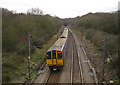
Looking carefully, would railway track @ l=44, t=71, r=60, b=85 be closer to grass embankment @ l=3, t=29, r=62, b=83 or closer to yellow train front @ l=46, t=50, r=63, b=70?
yellow train front @ l=46, t=50, r=63, b=70

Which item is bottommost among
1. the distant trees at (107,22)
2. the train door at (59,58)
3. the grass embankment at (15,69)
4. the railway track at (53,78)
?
the railway track at (53,78)

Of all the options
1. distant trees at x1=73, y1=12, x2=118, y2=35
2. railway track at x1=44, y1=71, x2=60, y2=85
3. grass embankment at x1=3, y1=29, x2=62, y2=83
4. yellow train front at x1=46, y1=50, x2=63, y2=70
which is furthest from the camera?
distant trees at x1=73, y1=12, x2=118, y2=35

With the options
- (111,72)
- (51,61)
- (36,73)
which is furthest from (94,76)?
(36,73)

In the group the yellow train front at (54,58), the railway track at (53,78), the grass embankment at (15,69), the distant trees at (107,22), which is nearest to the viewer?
the grass embankment at (15,69)

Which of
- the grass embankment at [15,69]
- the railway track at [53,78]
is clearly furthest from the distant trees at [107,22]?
the grass embankment at [15,69]

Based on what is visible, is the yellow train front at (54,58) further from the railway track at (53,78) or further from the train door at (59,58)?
the railway track at (53,78)

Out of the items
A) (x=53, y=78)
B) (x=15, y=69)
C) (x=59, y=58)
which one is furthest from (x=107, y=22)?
(x=15, y=69)

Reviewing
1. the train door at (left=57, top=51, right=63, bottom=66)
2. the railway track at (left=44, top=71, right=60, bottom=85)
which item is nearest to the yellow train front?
the train door at (left=57, top=51, right=63, bottom=66)

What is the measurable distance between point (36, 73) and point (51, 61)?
94.0 inches

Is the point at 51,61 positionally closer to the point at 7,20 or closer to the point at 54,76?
the point at 54,76

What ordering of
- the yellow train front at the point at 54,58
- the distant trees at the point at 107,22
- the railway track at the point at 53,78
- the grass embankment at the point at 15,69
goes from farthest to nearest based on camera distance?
the distant trees at the point at 107,22 → the yellow train front at the point at 54,58 → the railway track at the point at 53,78 → the grass embankment at the point at 15,69

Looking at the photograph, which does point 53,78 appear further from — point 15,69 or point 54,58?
point 15,69

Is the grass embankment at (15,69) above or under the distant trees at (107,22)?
under

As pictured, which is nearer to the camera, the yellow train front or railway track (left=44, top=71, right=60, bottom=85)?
railway track (left=44, top=71, right=60, bottom=85)
